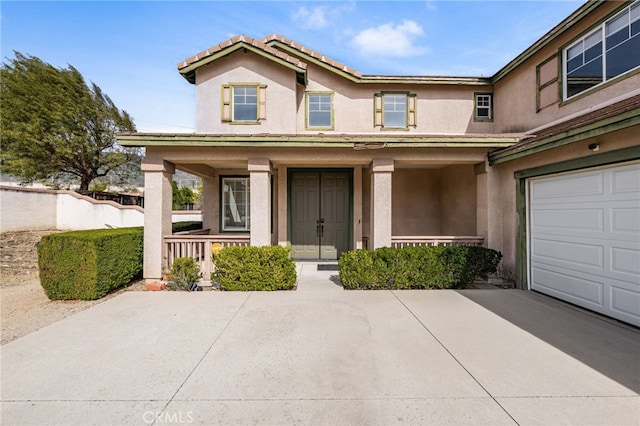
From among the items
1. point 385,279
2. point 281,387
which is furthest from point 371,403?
point 385,279

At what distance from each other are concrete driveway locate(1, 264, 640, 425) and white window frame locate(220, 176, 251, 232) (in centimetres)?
485

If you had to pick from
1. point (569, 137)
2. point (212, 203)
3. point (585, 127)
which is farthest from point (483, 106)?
point (212, 203)

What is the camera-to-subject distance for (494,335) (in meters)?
3.99

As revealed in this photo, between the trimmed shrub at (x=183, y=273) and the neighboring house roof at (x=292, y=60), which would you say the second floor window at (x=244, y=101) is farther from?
the trimmed shrub at (x=183, y=273)

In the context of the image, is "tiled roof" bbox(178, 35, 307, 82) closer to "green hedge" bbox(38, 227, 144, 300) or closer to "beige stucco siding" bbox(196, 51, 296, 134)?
"beige stucco siding" bbox(196, 51, 296, 134)

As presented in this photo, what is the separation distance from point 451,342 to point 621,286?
3222 millimetres

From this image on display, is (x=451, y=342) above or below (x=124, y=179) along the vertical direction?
below

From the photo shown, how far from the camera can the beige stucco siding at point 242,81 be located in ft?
27.7

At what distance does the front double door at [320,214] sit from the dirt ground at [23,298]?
15.5 feet

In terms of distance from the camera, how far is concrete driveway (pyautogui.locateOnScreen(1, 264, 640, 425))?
250 centimetres

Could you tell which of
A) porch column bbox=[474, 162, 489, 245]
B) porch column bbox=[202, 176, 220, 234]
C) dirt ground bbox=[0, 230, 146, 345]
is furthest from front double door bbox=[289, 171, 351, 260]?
dirt ground bbox=[0, 230, 146, 345]

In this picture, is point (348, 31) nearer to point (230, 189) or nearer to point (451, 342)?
point (230, 189)

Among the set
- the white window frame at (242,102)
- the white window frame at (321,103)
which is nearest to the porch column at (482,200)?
the white window frame at (321,103)

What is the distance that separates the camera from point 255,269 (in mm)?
6184
